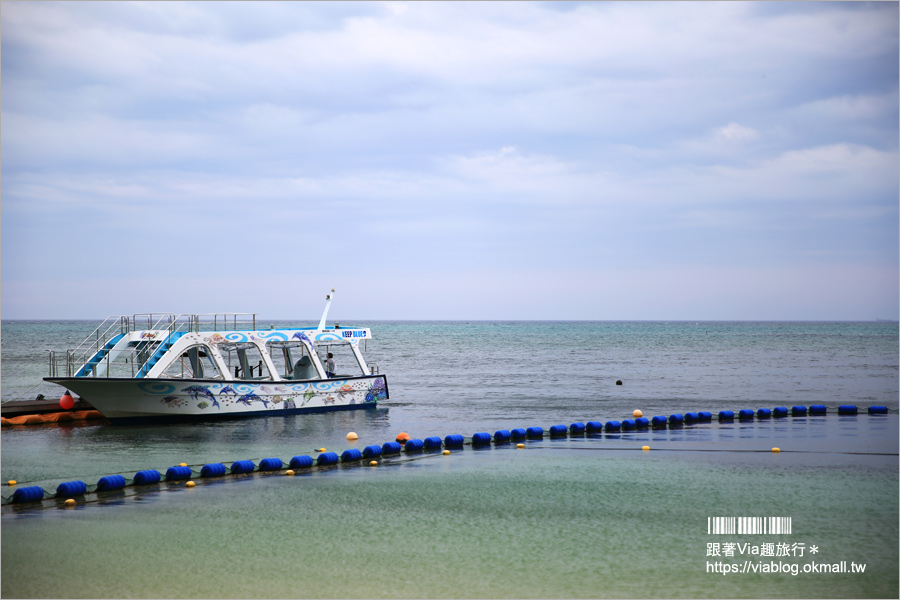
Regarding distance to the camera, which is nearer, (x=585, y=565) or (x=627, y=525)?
(x=585, y=565)

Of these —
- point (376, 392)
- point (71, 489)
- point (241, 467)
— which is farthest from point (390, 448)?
point (376, 392)

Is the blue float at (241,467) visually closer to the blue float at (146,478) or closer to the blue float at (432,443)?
the blue float at (146,478)

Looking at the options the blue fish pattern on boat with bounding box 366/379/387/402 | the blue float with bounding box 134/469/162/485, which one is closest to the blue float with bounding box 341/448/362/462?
the blue float with bounding box 134/469/162/485

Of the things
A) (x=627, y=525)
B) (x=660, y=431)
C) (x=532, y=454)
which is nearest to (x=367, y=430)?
(x=532, y=454)

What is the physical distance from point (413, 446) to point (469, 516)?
6.96 metres

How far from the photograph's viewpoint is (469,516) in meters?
13.2

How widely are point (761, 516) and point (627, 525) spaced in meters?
2.41

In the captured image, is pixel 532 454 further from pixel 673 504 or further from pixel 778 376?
pixel 778 376

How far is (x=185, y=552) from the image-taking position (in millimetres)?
11016

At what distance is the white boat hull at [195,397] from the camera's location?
77.9 feet

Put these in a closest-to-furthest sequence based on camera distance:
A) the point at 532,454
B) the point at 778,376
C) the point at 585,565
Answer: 1. the point at 585,565
2. the point at 532,454
3. the point at 778,376

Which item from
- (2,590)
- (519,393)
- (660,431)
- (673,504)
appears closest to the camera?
(2,590)

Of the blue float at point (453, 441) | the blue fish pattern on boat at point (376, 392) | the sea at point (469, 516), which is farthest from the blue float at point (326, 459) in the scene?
the blue fish pattern on boat at point (376, 392)

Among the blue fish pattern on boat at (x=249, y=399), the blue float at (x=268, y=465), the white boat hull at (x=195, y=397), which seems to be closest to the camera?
the blue float at (x=268, y=465)
